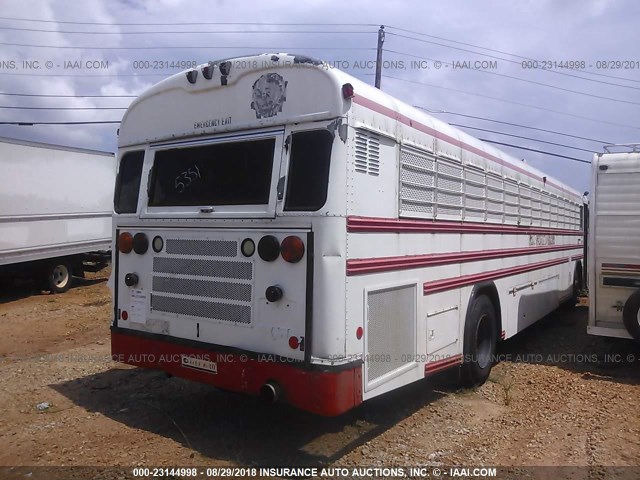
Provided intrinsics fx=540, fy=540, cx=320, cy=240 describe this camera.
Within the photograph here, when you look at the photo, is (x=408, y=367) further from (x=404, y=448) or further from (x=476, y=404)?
(x=476, y=404)

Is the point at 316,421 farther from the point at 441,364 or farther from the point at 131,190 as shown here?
the point at 131,190

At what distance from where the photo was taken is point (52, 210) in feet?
39.8

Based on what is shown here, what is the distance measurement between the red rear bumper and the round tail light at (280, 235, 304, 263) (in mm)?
752

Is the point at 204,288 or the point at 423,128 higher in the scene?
the point at 423,128

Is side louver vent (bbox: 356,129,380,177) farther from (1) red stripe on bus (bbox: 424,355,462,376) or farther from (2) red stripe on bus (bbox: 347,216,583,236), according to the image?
(1) red stripe on bus (bbox: 424,355,462,376)

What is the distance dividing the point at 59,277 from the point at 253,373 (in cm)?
1046

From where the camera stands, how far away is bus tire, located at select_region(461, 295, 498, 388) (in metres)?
5.73

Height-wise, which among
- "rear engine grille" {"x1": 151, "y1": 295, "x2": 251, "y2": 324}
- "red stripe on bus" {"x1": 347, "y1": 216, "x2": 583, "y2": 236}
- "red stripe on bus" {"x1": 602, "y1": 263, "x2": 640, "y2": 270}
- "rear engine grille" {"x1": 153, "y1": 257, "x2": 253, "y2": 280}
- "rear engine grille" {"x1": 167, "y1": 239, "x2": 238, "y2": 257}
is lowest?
"rear engine grille" {"x1": 151, "y1": 295, "x2": 251, "y2": 324}

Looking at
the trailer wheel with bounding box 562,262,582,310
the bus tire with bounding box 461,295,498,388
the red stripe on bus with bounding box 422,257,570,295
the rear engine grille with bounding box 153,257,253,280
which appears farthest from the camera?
the trailer wheel with bounding box 562,262,582,310

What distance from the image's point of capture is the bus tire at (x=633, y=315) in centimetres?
687

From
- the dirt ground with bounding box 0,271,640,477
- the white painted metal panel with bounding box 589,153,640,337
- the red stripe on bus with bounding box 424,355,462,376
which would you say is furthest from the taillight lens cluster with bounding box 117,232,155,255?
the white painted metal panel with bounding box 589,153,640,337

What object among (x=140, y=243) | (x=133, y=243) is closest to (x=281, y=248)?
(x=140, y=243)

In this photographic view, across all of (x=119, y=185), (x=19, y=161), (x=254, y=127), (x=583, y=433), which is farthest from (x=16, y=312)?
(x=583, y=433)

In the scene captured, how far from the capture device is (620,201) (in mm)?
7289
